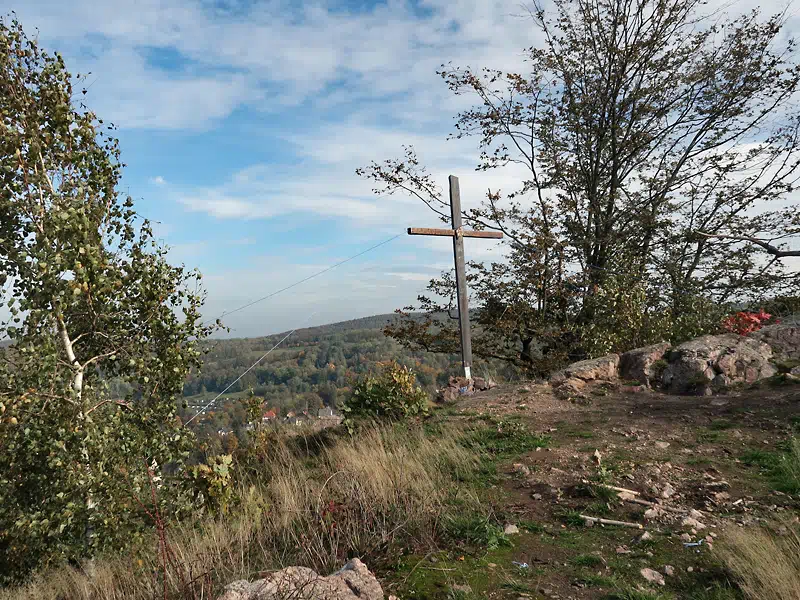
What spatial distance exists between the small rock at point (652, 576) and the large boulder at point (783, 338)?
747 centimetres

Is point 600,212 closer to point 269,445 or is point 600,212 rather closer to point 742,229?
point 742,229

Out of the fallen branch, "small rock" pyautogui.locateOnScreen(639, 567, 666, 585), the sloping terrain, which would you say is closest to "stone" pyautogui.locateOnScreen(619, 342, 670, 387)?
the sloping terrain

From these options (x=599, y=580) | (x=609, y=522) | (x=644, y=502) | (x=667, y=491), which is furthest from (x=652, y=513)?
(x=599, y=580)

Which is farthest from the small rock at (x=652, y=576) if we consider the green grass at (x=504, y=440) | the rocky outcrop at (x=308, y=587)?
the green grass at (x=504, y=440)

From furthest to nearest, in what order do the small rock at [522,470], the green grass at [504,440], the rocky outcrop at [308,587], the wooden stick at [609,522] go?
the green grass at [504,440] → the small rock at [522,470] → the wooden stick at [609,522] → the rocky outcrop at [308,587]

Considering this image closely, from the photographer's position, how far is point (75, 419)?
4766 mm

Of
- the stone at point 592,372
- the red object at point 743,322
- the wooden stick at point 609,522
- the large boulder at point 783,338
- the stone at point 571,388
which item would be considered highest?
the red object at point 743,322

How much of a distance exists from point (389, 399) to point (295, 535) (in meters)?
4.48

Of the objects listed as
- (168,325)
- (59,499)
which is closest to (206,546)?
(59,499)

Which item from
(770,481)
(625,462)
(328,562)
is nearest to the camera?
(328,562)

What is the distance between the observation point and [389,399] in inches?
343

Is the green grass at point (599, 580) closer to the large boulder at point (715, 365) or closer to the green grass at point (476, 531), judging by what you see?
the green grass at point (476, 531)

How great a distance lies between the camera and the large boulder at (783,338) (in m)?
9.42

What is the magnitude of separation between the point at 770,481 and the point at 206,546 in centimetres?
527
